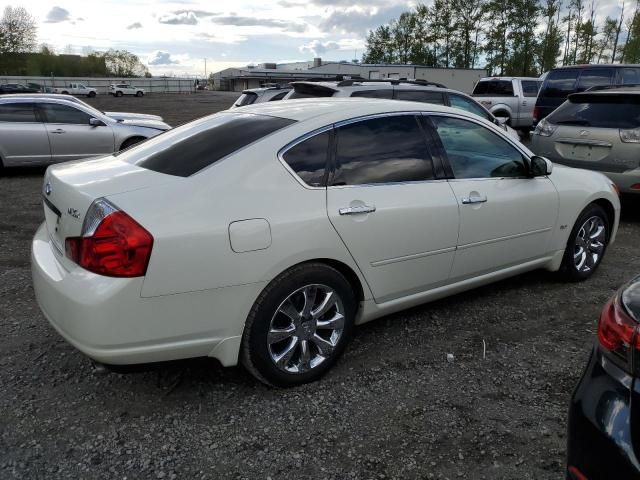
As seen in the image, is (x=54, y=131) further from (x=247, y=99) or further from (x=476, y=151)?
(x=476, y=151)

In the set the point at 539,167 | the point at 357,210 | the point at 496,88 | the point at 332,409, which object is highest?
the point at 496,88

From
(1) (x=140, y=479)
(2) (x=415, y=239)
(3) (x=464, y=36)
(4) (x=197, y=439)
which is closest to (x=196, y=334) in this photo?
(4) (x=197, y=439)

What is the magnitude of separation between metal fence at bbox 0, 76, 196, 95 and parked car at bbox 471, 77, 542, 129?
6435cm

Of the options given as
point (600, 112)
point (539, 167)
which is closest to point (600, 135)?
point (600, 112)

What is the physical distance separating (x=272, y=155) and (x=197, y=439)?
150 cm

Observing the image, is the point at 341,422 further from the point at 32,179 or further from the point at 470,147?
the point at 32,179

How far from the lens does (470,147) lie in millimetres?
3951

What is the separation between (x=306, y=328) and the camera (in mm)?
3029

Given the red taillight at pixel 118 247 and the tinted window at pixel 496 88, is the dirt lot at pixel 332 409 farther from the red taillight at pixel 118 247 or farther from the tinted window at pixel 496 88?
the tinted window at pixel 496 88

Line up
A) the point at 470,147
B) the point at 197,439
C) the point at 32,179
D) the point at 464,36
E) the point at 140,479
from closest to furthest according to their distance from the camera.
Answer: the point at 140,479
the point at 197,439
the point at 470,147
the point at 32,179
the point at 464,36

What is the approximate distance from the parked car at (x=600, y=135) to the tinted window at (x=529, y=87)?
33.5 ft

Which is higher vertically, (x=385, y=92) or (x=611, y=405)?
(x=385, y=92)

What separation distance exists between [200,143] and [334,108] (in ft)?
2.77

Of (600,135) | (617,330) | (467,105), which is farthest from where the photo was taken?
(467,105)
